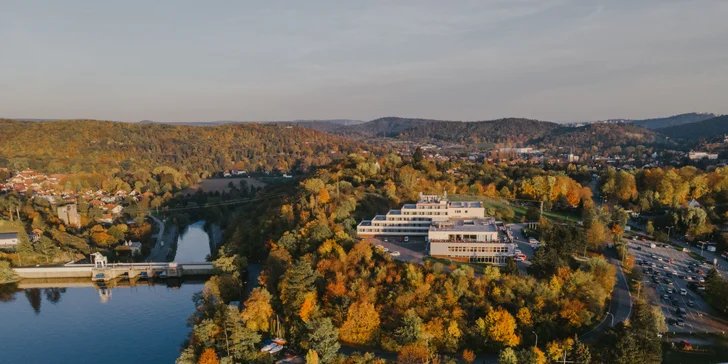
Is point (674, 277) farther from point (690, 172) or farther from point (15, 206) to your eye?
point (15, 206)

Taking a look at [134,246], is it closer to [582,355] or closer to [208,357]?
[208,357]

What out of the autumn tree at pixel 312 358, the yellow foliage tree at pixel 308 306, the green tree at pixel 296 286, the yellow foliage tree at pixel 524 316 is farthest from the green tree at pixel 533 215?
the autumn tree at pixel 312 358

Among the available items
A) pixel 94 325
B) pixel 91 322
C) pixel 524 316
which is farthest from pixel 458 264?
pixel 91 322

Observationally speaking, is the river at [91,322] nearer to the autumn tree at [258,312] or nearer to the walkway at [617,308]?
the autumn tree at [258,312]

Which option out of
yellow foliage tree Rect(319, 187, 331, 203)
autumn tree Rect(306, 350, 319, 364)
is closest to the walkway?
autumn tree Rect(306, 350, 319, 364)

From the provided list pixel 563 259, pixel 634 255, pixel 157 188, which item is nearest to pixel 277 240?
pixel 563 259

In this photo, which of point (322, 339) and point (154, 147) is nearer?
point (322, 339)
